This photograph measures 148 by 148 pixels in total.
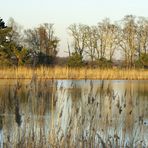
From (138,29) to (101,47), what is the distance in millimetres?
3723

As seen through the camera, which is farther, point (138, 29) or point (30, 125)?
point (138, 29)

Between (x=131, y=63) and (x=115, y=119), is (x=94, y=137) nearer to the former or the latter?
(x=115, y=119)

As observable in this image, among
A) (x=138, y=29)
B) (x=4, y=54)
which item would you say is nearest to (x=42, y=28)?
(x=138, y=29)

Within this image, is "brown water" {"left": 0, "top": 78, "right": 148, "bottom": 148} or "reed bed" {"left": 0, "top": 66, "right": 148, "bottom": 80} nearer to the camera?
"brown water" {"left": 0, "top": 78, "right": 148, "bottom": 148}

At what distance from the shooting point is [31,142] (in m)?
4.99

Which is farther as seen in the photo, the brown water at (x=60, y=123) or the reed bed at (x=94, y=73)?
the reed bed at (x=94, y=73)

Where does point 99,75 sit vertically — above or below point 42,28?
below

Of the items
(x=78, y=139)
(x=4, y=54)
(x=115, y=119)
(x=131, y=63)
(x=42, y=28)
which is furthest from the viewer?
(x=42, y=28)

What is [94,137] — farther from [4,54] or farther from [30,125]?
[4,54]

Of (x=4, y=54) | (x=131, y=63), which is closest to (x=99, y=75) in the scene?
(x=4, y=54)

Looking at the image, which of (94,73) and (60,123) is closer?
(60,123)

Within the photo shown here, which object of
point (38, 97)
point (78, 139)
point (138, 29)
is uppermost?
point (138, 29)

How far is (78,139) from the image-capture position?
5215 mm

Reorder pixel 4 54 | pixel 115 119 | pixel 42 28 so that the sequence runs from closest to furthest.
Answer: pixel 115 119 < pixel 4 54 < pixel 42 28
